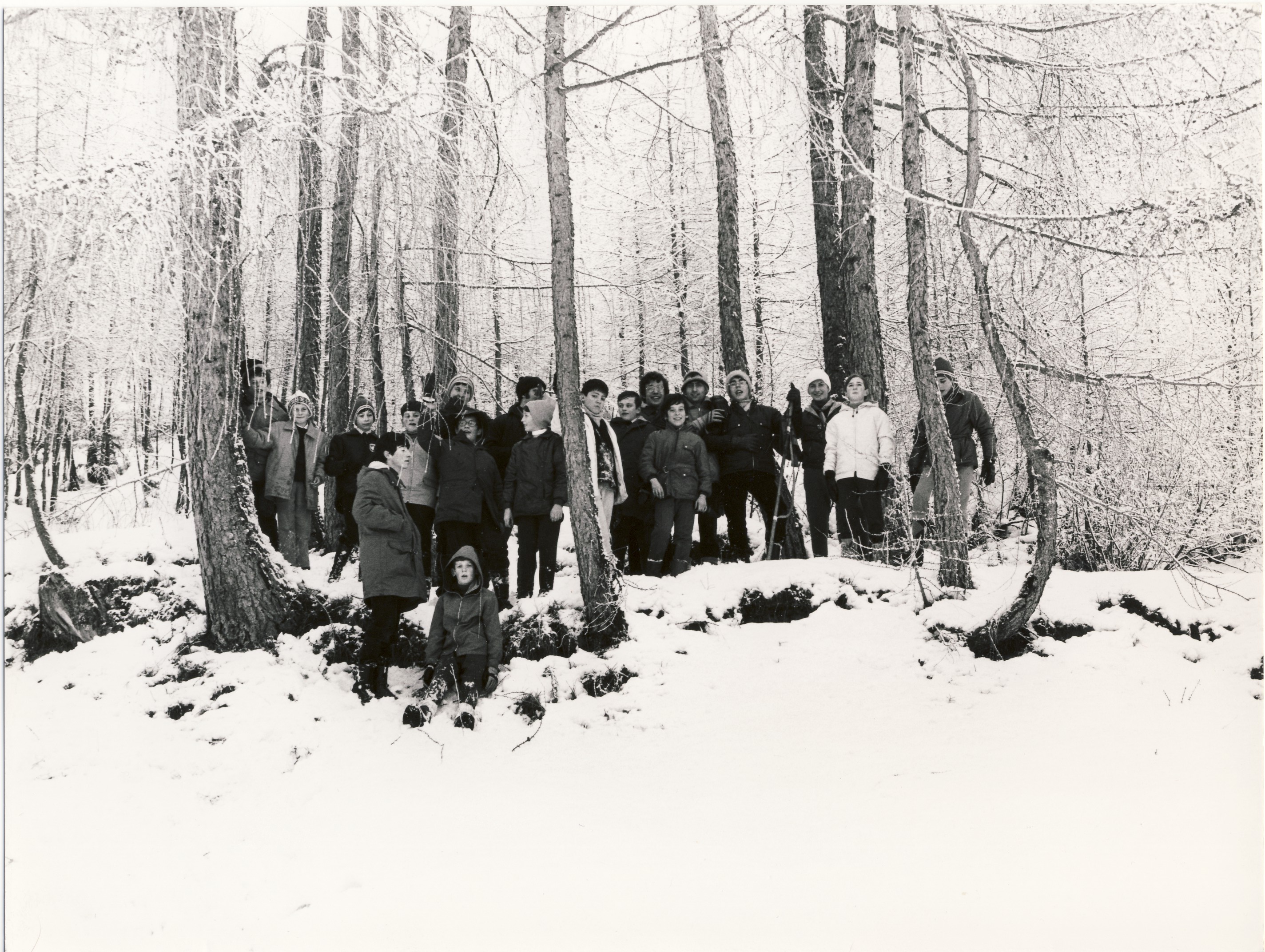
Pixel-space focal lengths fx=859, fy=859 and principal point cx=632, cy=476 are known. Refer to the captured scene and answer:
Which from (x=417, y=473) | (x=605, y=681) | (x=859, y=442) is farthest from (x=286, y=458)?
(x=859, y=442)

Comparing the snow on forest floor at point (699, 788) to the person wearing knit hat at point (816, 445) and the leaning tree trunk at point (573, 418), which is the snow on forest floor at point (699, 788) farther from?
the person wearing knit hat at point (816, 445)

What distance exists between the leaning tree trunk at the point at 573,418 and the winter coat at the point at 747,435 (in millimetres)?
1314

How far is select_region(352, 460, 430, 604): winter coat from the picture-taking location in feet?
18.3

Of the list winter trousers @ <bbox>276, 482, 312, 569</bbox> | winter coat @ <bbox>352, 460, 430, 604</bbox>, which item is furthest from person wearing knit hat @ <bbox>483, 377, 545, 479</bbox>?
winter trousers @ <bbox>276, 482, 312, 569</bbox>

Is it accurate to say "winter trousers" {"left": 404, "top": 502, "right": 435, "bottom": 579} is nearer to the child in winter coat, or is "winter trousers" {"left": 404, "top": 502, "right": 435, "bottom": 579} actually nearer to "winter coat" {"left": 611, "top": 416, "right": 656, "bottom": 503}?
"winter coat" {"left": 611, "top": 416, "right": 656, "bottom": 503}

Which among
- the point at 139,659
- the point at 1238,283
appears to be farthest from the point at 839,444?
the point at 139,659

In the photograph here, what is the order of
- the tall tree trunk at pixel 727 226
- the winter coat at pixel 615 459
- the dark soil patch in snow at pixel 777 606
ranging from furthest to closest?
1. the tall tree trunk at pixel 727 226
2. the winter coat at pixel 615 459
3. the dark soil patch in snow at pixel 777 606

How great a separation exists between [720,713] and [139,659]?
413cm

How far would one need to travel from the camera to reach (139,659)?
20.0ft

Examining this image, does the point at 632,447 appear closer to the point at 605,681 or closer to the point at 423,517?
the point at 423,517

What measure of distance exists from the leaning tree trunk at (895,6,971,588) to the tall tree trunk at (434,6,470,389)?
287 centimetres

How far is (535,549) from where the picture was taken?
6.45 meters

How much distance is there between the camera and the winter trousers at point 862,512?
642cm

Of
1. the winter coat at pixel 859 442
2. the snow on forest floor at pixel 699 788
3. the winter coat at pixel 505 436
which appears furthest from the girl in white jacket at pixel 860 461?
the winter coat at pixel 505 436
